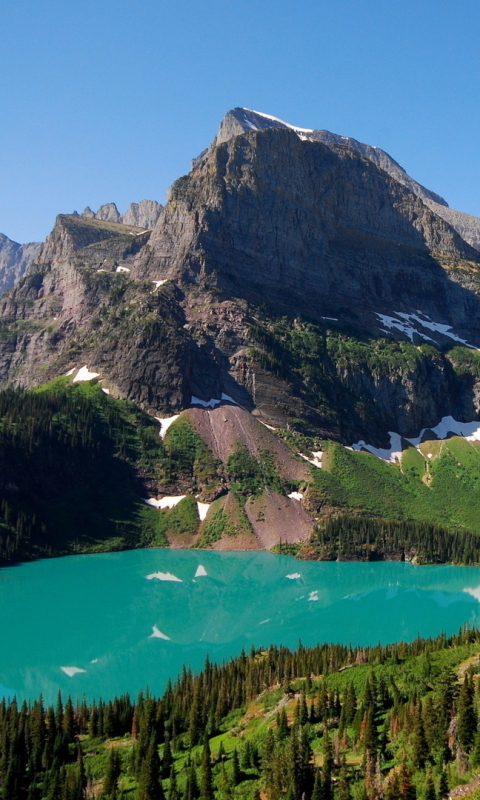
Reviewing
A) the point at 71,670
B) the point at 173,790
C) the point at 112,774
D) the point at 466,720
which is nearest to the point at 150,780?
the point at 173,790

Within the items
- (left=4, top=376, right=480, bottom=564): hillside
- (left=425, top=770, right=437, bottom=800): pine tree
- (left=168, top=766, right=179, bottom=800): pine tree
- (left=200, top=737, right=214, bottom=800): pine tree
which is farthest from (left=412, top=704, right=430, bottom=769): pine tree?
(left=4, top=376, right=480, bottom=564): hillside

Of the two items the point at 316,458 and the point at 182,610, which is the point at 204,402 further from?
the point at 182,610

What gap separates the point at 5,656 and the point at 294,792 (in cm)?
4947

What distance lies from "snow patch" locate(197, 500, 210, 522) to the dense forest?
304 feet

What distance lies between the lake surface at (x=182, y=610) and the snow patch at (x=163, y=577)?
627mm

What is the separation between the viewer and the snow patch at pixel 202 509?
162 meters

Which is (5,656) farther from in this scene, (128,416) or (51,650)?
(128,416)

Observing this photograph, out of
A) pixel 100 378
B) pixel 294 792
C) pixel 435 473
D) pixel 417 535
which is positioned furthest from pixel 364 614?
pixel 100 378

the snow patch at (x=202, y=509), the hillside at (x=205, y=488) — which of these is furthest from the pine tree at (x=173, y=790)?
the snow patch at (x=202, y=509)

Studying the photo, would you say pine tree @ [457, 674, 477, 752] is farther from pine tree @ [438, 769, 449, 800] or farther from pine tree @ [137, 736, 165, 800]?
pine tree @ [137, 736, 165, 800]

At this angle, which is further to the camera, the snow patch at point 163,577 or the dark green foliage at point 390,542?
the dark green foliage at point 390,542

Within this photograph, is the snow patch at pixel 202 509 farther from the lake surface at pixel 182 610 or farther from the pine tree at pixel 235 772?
the pine tree at pixel 235 772

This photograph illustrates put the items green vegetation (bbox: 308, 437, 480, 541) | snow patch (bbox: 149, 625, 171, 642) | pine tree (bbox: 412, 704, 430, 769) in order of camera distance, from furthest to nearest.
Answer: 1. green vegetation (bbox: 308, 437, 480, 541)
2. snow patch (bbox: 149, 625, 171, 642)
3. pine tree (bbox: 412, 704, 430, 769)

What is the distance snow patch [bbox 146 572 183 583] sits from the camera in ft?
410
